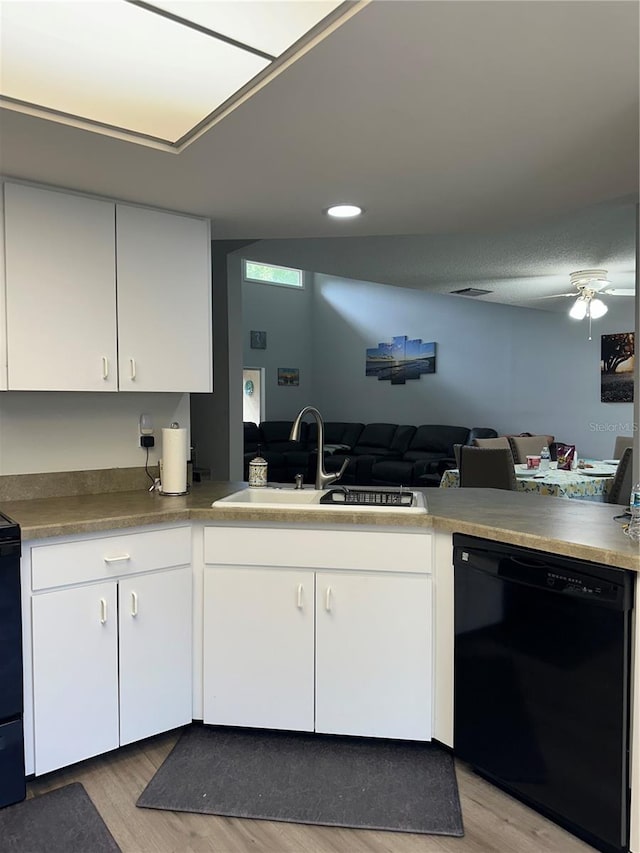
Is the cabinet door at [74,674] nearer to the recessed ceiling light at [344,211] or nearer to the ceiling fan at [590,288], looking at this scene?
the recessed ceiling light at [344,211]

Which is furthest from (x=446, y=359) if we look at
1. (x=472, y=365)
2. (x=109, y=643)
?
(x=109, y=643)

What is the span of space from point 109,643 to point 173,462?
2.58 feet

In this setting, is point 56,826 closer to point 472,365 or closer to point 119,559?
point 119,559

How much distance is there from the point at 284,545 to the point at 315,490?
41 centimetres

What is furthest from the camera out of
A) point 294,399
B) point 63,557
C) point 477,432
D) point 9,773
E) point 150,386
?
point 294,399

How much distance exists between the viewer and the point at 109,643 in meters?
2.11

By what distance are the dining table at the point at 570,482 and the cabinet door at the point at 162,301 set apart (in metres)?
2.17

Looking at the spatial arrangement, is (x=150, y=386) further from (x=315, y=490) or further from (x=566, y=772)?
(x=566, y=772)

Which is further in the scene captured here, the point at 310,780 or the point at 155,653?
the point at 155,653

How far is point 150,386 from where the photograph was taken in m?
2.55

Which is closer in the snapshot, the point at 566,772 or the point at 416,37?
the point at 416,37

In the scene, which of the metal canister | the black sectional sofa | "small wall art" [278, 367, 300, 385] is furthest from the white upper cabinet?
"small wall art" [278, 367, 300, 385]

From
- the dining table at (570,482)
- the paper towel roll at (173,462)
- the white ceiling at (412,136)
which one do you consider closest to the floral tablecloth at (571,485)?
the dining table at (570,482)

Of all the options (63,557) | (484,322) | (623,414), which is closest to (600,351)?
(623,414)
